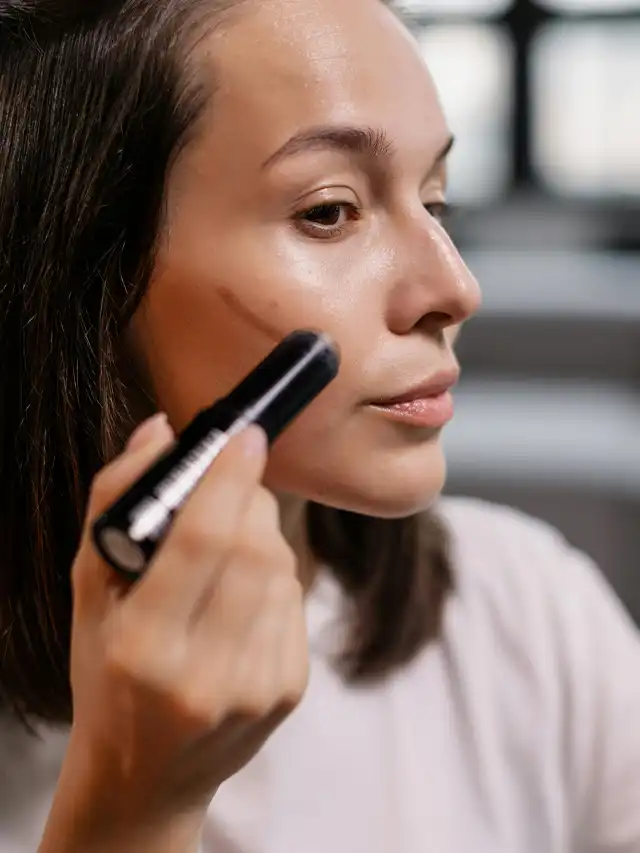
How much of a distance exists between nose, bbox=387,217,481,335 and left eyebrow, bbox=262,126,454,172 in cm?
5

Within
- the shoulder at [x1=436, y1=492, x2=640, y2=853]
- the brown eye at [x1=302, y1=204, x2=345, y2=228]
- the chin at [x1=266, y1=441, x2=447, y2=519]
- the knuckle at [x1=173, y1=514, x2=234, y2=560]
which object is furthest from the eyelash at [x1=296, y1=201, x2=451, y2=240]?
the shoulder at [x1=436, y1=492, x2=640, y2=853]

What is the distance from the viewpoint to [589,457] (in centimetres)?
133

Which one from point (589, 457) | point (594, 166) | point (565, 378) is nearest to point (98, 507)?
point (589, 457)

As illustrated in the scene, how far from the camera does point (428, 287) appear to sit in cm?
48

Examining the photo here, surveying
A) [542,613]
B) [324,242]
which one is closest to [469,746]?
[542,613]

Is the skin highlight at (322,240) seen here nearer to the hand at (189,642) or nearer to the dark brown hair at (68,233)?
the dark brown hair at (68,233)

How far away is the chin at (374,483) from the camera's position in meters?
0.48

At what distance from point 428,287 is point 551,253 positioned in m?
1.45

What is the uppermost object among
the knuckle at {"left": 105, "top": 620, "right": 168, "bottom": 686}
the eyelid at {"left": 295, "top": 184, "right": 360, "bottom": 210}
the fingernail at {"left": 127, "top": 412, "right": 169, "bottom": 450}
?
the eyelid at {"left": 295, "top": 184, "right": 360, "bottom": 210}

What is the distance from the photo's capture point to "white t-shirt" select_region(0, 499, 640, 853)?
0.57 metres

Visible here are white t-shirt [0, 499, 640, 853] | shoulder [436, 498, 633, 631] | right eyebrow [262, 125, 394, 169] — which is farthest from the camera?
shoulder [436, 498, 633, 631]

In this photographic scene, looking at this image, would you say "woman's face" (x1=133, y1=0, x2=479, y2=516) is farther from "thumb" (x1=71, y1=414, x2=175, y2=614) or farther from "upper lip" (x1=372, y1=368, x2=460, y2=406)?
"thumb" (x1=71, y1=414, x2=175, y2=614)

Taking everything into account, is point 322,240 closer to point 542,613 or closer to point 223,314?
point 223,314

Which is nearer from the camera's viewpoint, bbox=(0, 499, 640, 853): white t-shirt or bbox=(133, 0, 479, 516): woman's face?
bbox=(133, 0, 479, 516): woman's face
